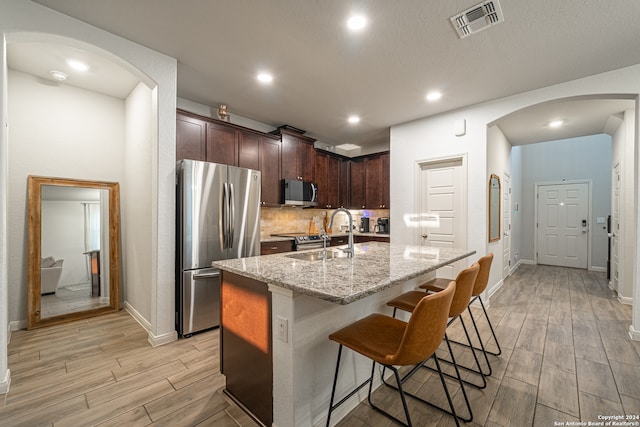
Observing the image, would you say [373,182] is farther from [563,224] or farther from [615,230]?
[563,224]

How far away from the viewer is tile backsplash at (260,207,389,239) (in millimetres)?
4680

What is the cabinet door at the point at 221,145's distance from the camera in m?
3.52

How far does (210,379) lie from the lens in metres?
2.09

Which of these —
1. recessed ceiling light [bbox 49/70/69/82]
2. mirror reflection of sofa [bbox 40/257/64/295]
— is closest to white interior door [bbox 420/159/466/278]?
recessed ceiling light [bbox 49/70/69/82]

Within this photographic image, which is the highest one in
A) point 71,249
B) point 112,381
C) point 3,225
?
point 3,225

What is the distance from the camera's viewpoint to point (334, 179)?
5480 millimetres

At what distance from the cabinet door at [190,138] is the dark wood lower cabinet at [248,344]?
6.65 feet

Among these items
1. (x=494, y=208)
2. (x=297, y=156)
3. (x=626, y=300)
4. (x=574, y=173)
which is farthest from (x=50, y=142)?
(x=574, y=173)

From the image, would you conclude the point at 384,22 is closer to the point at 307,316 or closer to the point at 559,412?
the point at 307,316

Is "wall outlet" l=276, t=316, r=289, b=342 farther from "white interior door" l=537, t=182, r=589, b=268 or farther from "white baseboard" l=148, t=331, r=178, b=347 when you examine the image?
"white interior door" l=537, t=182, r=589, b=268

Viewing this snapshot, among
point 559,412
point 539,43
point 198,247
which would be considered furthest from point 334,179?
point 559,412

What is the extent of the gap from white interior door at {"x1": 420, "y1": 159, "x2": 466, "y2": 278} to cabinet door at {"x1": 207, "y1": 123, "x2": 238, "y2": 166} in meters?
2.88

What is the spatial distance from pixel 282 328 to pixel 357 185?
451cm

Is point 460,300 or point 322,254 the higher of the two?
point 322,254
